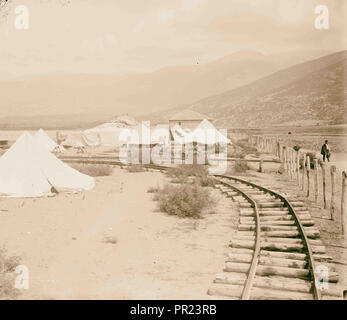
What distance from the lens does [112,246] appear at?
7875mm

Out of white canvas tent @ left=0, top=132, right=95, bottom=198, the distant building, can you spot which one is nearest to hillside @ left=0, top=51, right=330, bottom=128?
the distant building

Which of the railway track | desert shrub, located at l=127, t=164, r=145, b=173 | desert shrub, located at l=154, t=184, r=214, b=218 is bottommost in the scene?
the railway track

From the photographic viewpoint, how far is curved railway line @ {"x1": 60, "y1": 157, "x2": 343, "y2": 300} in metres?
5.58

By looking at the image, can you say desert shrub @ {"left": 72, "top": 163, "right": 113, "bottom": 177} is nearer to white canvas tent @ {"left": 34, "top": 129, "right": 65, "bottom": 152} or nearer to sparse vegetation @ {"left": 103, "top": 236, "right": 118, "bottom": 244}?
white canvas tent @ {"left": 34, "top": 129, "right": 65, "bottom": 152}

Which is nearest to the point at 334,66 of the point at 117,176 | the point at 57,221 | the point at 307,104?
the point at 307,104

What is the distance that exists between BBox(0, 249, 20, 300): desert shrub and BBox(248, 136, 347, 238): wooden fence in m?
7.05

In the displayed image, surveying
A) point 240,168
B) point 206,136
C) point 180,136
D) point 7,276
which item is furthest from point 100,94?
point 7,276

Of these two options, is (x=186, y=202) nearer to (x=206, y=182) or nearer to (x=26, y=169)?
(x=206, y=182)

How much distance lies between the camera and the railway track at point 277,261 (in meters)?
5.58

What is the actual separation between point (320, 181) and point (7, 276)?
1390 cm

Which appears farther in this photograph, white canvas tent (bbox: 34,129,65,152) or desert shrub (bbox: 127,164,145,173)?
white canvas tent (bbox: 34,129,65,152)

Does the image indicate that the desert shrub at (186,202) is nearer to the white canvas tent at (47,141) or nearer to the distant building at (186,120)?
the white canvas tent at (47,141)

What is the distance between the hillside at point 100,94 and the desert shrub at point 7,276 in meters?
113

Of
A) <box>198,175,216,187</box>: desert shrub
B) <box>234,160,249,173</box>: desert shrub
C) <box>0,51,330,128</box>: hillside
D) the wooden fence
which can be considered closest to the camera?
the wooden fence
